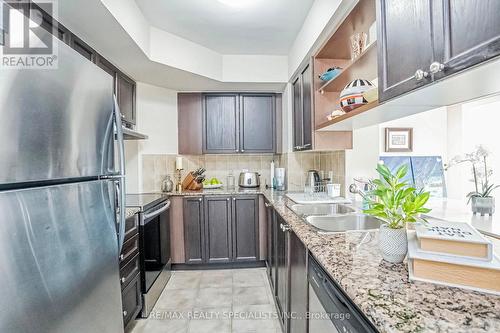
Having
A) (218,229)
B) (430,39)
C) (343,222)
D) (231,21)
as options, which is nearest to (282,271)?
(343,222)

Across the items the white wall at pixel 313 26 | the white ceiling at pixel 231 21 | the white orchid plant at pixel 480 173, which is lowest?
the white orchid plant at pixel 480 173

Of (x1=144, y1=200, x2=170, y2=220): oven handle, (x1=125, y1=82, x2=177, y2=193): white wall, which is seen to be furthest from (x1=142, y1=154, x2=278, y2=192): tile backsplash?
(x1=144, y1=200, x2=170, y2=220): oven handle

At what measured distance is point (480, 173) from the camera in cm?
145

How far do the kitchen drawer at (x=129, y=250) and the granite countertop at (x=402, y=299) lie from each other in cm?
144

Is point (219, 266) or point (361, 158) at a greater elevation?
point (361, 158)

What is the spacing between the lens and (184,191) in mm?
3205

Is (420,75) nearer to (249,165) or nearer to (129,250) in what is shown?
(129,250)

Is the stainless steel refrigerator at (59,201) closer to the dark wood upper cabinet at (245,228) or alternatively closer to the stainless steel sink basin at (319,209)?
the stainless steel sink basin at (319,209)

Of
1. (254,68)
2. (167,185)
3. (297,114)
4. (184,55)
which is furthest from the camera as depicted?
(167,185)

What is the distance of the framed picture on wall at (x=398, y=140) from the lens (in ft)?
6.91

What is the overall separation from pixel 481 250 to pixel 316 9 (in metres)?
1.87

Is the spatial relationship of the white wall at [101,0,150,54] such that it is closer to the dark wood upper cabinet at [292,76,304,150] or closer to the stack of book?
the dark wood upper cabinet at [292,76,304,150]

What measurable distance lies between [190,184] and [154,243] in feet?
3.15

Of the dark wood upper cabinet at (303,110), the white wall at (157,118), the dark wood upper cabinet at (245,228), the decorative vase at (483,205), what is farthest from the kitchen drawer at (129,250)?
the decorative vase at (483,205)
